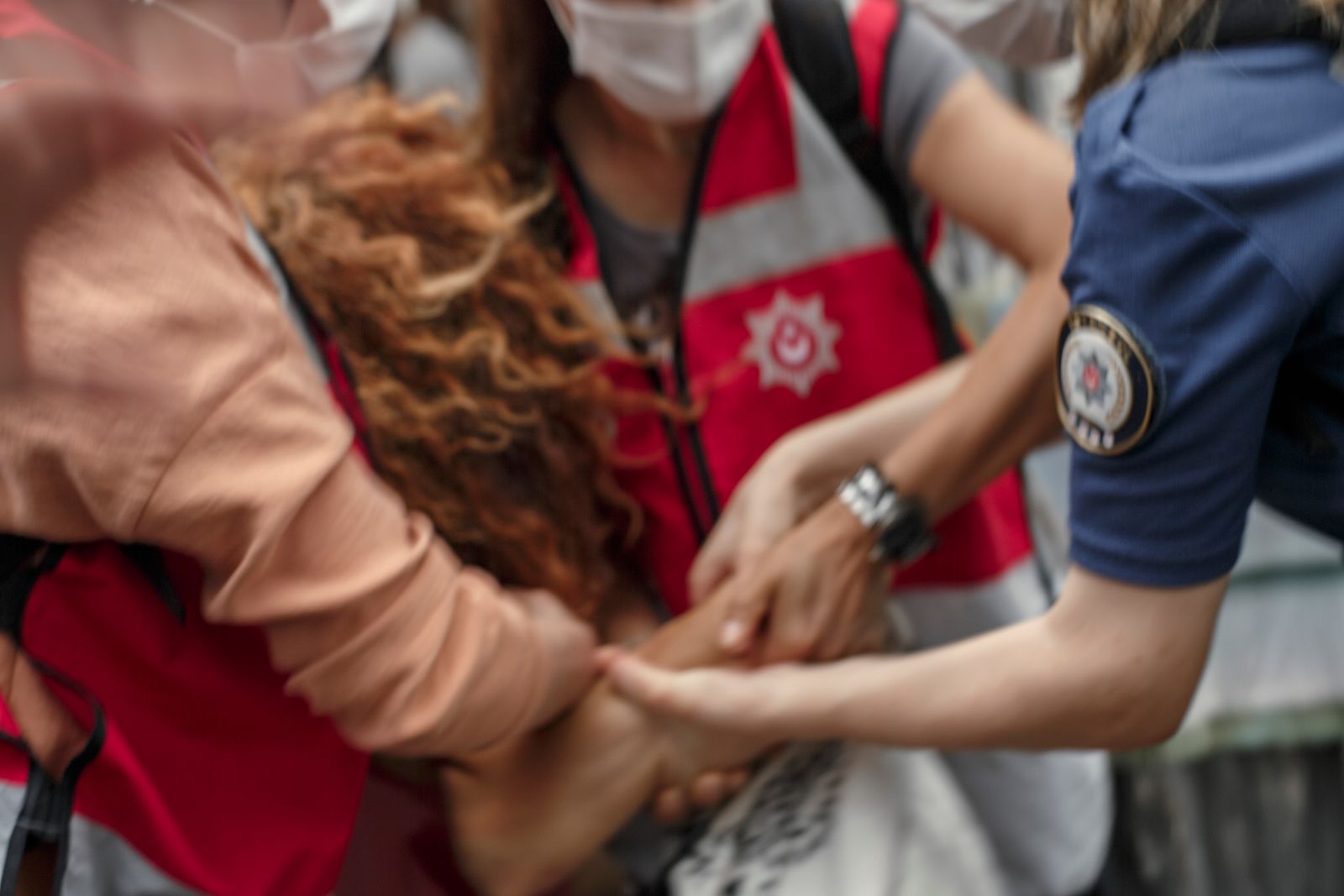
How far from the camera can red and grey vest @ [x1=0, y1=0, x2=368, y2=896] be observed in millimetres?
631

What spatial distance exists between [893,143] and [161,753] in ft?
2.64

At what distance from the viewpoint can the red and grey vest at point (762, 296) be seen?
42.8 inches

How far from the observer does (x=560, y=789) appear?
38.5 inches

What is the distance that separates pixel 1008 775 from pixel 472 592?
0.72 m

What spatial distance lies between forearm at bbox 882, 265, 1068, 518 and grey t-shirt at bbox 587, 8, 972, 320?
0.61ft

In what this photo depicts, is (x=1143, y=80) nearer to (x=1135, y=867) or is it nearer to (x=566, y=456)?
(x=566, y=456)

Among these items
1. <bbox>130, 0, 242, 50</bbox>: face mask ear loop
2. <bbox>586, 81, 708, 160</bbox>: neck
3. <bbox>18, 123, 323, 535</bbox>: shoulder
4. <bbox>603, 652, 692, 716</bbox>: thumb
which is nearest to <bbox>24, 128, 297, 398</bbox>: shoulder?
<bbox>18, 123, 323, 535</bbox>: shoulder

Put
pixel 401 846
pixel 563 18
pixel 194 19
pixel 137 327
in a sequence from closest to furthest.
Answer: pixel 194 19
pixel 137 327
pixel 401 846
pixel 563 18

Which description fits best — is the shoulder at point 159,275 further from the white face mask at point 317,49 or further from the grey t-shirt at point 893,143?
the grey t-shirt at point 893,143

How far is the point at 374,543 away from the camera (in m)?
0.70

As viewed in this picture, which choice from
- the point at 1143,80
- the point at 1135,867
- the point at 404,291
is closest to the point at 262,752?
the point at 404,291

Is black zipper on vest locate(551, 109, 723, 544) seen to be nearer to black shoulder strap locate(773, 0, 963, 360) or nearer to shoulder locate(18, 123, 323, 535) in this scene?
black shoulder strap locate(773, 0, 963, 360)

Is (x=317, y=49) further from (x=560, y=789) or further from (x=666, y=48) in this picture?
(x=560, y=789)

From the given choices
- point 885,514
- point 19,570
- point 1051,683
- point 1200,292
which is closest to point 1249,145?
point 1200,292
